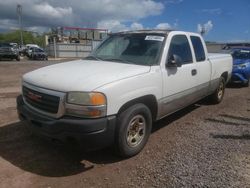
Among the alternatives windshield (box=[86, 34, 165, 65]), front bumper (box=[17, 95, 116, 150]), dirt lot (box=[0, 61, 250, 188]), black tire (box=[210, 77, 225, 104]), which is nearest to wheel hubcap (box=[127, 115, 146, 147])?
→ dirt lot (box=[0, 61, 250, 188])

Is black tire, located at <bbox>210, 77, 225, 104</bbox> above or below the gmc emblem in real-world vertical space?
below

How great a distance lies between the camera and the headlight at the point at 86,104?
3320mm

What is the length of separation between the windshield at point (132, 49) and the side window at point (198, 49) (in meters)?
1.29

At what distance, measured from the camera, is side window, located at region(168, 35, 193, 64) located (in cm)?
479

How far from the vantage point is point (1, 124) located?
5.39 meters

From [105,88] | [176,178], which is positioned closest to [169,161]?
[176,178]

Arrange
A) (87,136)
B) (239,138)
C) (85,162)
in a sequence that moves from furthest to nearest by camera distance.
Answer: (239,138)
(85,162)
(87,136)

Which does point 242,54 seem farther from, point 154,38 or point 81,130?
point 81,130

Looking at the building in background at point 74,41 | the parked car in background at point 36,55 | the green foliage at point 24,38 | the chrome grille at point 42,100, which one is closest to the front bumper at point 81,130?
the chrome grille at point 42,100

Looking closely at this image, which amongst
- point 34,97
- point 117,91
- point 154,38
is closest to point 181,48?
point 154,38

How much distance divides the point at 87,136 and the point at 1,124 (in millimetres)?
2895

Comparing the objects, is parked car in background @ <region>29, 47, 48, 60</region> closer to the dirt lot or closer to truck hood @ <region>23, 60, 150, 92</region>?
the dirt lot

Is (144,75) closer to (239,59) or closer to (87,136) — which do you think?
(87,136)

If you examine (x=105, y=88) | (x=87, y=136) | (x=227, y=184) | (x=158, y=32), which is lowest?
(x=227, y=184)
